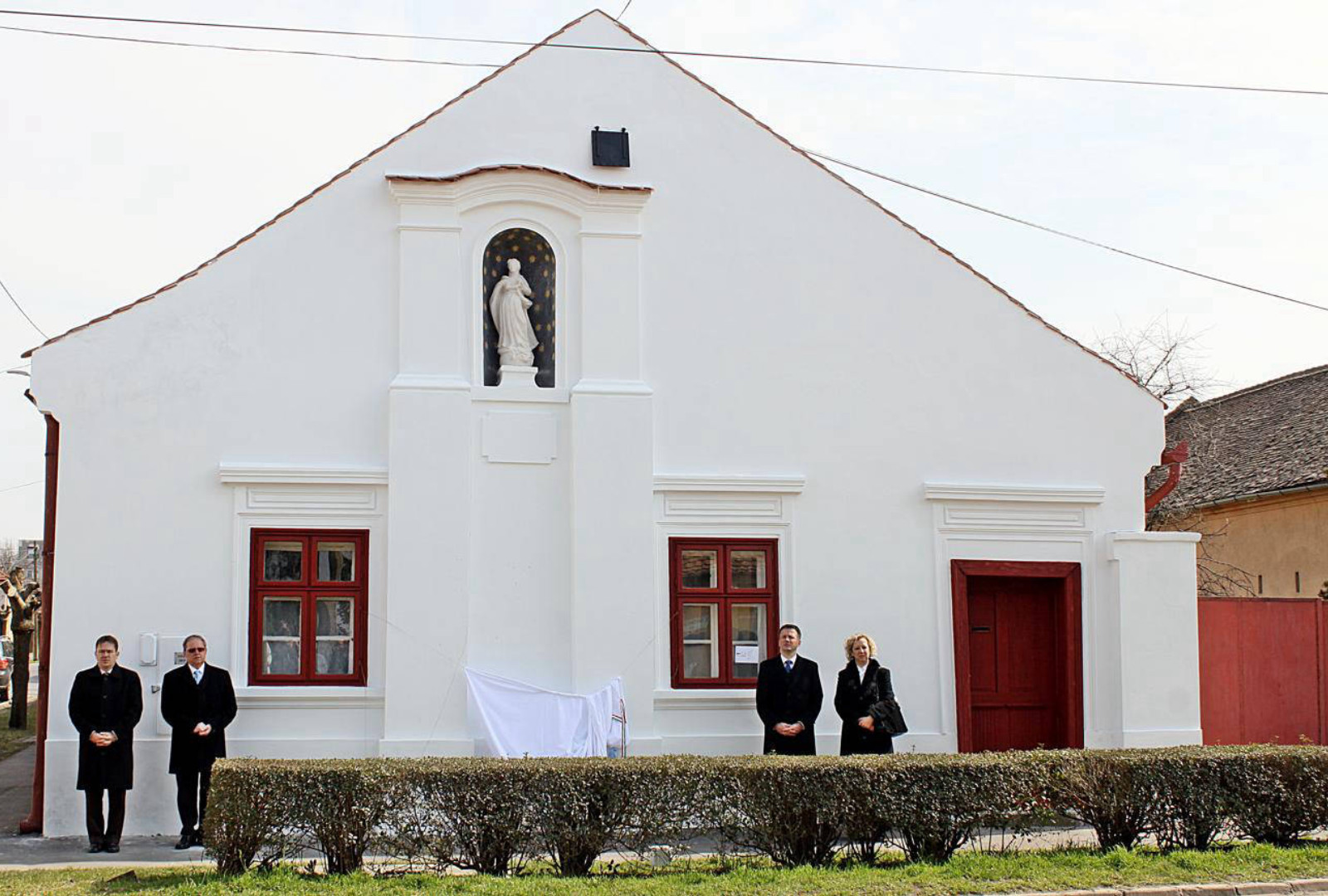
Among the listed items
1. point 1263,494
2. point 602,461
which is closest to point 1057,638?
point 602,461

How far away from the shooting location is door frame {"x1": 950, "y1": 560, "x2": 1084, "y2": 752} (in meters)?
13.8

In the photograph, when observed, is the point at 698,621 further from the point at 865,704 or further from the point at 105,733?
the point at 105,733

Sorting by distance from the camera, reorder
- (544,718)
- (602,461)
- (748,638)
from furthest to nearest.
→ (748,638), (602,461), (544,718)

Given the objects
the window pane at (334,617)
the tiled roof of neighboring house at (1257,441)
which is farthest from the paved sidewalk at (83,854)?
the tiled roof of neighboring house at (1257,441)

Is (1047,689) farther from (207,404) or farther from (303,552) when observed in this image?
(207,404)

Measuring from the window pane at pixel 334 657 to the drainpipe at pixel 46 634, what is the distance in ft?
7.44

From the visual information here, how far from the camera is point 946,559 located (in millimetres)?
13906

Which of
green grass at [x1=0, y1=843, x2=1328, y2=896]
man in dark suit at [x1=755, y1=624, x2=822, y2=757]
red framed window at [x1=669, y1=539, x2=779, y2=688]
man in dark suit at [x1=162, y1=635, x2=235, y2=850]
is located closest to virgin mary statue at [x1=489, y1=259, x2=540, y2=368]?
red framed window at [x1=669, y1=539, x2=779, y2=688]

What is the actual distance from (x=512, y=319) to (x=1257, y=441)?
54.2 ft

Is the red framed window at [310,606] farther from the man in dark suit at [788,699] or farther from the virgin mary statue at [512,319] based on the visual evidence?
the man in dark suit at [788,699]

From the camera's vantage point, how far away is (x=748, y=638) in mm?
13633

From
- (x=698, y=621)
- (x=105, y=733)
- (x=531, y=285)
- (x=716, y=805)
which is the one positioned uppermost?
(x=531, y=285)

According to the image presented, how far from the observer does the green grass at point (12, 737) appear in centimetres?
2028

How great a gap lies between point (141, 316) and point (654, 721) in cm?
581
